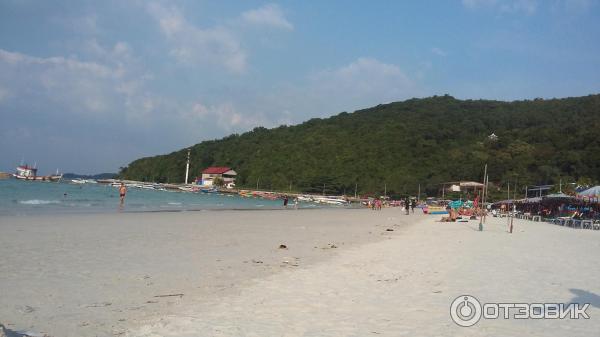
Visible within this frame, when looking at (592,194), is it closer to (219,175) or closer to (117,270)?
(117,270)

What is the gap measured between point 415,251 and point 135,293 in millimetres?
6773

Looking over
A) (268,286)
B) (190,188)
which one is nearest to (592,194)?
(268,286)

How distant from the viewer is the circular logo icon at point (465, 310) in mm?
4875

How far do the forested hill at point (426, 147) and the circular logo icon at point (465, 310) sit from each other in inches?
2131

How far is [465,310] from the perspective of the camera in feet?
17.4

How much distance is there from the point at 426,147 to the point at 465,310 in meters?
80.8

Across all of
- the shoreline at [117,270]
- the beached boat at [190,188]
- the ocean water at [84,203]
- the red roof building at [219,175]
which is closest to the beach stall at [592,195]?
the shoreline at [117,270]

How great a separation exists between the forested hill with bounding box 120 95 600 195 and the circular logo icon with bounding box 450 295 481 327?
5412 cm

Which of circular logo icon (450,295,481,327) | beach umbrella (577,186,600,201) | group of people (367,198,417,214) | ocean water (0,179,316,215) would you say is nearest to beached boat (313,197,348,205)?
group of people (367,198,417,214)

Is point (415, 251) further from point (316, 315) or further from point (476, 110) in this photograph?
point (476, 110)

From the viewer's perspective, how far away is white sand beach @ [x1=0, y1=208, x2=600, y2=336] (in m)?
4.53

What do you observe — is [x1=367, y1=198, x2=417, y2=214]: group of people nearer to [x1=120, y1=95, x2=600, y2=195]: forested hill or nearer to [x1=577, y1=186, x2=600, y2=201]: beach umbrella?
[x1=577, y1=186, x2=600, y2=201]: beach umbrella

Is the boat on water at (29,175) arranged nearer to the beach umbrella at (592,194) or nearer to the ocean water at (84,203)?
the ocean water at (84,203)

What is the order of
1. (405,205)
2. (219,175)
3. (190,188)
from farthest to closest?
(219,175) < (190,188) < (405,205)
